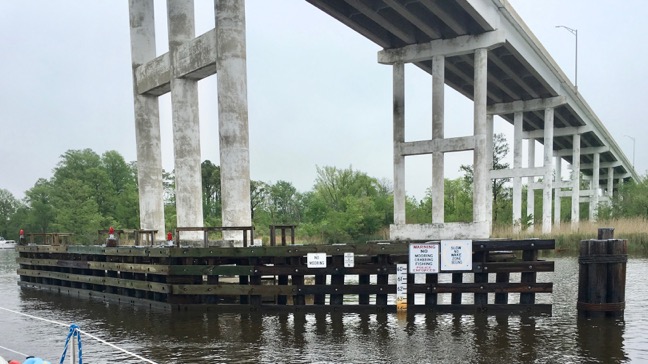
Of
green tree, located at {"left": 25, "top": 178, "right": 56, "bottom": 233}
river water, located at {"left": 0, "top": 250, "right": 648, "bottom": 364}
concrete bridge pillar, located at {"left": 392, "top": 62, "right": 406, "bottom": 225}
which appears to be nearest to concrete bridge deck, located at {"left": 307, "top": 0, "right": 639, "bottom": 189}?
concrete bridge pillar, located at {"left": 392, "top": 62, "right": 406, "bottom": 225}

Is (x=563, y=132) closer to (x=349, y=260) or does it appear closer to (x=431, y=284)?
(x=431, y=284)

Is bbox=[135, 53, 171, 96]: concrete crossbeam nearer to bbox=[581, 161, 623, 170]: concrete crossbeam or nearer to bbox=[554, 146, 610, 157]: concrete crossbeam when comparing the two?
bbox=[554, 146, 610, 157]: concrete crossbeam

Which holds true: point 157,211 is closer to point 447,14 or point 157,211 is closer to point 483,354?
point 483,354

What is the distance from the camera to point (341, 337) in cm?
1103

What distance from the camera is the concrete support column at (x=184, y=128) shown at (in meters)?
19.9

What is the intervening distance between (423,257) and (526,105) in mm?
45172

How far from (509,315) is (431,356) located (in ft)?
15.4

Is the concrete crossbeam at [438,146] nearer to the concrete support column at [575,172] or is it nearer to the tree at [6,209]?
the concrete support column at [575,172]

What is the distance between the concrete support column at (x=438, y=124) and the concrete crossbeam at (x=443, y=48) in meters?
0.70

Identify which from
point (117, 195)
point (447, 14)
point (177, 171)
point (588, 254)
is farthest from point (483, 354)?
point (117, 195)

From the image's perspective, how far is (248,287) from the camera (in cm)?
1407

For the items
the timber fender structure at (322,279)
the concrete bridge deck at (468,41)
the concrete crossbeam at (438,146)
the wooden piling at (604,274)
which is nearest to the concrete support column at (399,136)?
the concrete crossbeam at (438,146)

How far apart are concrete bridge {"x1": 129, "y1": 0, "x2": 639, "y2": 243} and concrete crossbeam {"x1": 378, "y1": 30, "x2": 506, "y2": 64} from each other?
0.07m

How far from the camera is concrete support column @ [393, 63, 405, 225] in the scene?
122ft
